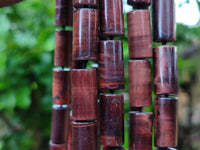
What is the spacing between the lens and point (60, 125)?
709 millimetres

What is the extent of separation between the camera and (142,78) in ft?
1.84

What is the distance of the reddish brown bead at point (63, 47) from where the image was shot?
27.8 inches

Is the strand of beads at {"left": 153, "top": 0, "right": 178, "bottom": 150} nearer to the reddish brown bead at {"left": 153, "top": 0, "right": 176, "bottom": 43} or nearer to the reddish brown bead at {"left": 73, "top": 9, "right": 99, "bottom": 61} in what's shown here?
the reddish brown bead at {"left": 153, "top": 0, "right": 176, "bottom": 43}

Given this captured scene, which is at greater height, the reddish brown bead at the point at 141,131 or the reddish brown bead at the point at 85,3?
the reddish brown bead at the point at 85,3

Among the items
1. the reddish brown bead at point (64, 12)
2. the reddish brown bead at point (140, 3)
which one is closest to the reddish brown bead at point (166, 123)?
the reddish brown bead at point (140, 3)

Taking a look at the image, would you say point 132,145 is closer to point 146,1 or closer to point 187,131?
point 146,1

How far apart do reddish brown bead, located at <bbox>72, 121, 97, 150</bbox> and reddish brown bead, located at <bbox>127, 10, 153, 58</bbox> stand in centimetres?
18

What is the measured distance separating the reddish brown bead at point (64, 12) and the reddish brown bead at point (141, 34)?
0.21m

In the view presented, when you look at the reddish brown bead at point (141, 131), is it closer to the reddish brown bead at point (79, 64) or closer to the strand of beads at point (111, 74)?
the strand of beads at point (111, 74)

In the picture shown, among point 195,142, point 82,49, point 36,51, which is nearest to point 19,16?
point 36,51

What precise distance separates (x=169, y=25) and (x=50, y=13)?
1.15 metres

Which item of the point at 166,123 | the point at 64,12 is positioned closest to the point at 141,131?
the point at 166,123

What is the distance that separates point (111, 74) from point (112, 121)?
0.10 m

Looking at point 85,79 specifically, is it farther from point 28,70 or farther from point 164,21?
point 28,70
